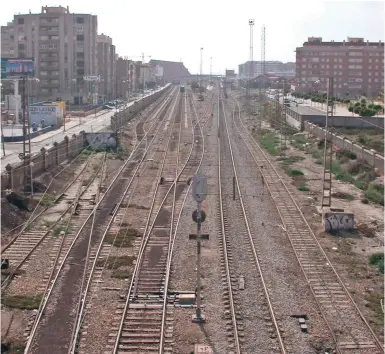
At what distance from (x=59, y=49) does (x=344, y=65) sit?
4321 centimetres

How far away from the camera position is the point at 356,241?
14.8 meters

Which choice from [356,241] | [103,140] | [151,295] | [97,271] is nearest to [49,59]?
[103,140]

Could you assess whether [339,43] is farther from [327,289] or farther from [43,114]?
[327,289]

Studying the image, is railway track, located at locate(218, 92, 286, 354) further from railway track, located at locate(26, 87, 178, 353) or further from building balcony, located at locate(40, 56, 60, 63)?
building balcony, located at locate(40, 56, 60, 63)

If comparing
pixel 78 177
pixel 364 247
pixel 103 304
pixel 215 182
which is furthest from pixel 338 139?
pixel 103 304

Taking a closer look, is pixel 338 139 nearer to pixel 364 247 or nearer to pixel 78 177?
pixel 78 177

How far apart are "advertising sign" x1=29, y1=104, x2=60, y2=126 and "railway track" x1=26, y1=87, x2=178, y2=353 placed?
23795 millimetres

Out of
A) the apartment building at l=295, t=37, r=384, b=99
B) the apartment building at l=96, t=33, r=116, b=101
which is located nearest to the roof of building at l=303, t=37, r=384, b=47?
the apartment building at l=295, t=37, r=384, b=99

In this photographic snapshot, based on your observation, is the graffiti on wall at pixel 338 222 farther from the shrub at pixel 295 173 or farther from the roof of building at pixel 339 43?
the roof of building at pixel 339 43

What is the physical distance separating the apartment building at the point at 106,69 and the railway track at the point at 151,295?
216 ft

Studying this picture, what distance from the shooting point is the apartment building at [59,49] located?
7306cm

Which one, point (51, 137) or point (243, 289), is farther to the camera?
point (51, 137)

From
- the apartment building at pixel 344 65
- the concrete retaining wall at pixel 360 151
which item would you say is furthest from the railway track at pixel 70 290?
the apartment building at pixel 344 65

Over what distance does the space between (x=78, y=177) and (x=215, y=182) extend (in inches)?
203
